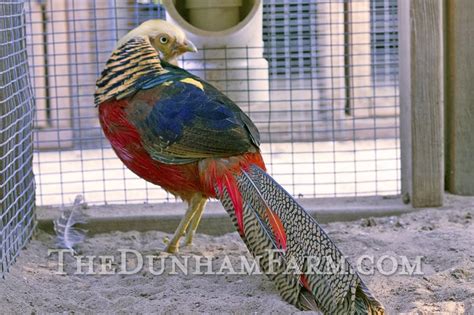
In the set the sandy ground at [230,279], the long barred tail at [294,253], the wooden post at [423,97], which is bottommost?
the sandy ground at [230,279]

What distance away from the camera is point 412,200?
434 cm

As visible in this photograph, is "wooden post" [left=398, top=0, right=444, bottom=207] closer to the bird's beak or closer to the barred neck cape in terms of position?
the bird's beak

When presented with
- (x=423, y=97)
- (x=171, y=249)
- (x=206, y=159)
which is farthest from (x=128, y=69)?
(x=423, y=97)

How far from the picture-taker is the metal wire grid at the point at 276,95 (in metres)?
4.70

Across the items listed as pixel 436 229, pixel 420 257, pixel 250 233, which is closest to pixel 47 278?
pixel 250 233

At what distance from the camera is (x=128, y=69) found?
3.65 metres

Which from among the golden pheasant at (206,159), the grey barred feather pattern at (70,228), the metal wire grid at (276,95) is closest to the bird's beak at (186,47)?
the golden pheasant at (206,159)

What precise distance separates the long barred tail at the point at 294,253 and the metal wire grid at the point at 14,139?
932mm

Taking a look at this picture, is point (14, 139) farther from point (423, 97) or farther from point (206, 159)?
point (423, 97)

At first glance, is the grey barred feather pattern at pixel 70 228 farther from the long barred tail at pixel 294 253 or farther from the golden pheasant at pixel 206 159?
the long barred tail at pixel 294 253

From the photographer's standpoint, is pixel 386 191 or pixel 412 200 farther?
pixel 386 191

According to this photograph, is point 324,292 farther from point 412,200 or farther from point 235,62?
point 235,62

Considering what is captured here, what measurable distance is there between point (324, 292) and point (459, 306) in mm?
450

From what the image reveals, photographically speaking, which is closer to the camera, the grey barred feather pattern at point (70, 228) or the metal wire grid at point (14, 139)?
the metal wire grid at point (14, 139)
